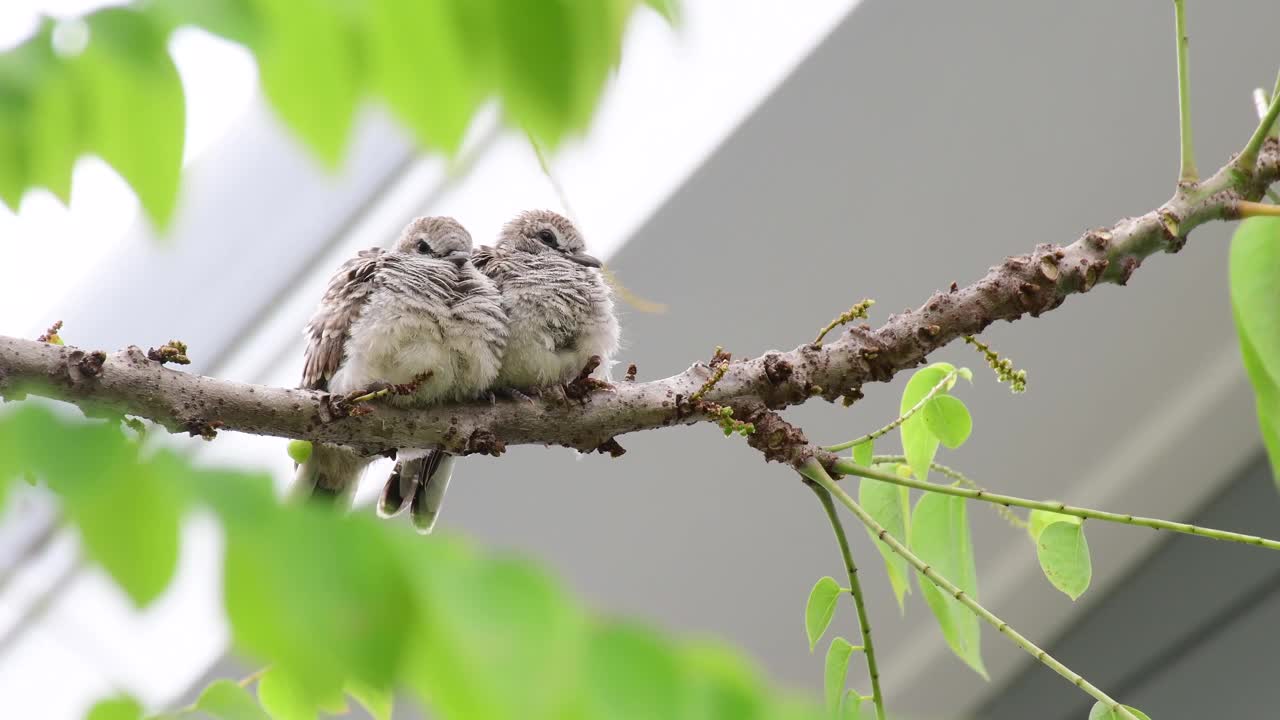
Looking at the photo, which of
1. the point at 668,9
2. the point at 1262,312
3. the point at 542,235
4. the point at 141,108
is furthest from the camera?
the point at 542,235

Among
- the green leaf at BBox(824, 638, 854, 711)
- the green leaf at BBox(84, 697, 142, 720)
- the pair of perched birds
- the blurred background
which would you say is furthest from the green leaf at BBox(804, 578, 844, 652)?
the blurred background

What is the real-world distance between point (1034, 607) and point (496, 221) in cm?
184

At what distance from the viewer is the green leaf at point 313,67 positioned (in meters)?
0.57

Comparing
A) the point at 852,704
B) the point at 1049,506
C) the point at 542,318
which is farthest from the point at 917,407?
the point at 542,318

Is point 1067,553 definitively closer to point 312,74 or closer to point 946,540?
point 946,540

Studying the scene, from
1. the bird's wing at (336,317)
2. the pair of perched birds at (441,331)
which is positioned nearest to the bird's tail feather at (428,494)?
the pair of perched birds at (441,331)

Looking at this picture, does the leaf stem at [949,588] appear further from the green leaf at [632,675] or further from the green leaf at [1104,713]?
the green leaf at [632,675]

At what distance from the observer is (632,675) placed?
0.45 m

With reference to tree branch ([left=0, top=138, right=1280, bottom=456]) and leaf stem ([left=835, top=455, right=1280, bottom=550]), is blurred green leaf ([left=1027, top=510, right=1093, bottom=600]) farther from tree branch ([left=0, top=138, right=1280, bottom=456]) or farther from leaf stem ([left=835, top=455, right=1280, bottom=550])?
tree branch ([left=0, top=138, right=1280, bottom=456])

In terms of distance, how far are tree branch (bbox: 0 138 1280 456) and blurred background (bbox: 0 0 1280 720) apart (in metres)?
0.78

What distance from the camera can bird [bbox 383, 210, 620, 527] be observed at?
4.47 ft

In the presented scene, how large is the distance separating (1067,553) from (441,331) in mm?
694

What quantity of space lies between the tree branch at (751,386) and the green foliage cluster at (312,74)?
33 cm

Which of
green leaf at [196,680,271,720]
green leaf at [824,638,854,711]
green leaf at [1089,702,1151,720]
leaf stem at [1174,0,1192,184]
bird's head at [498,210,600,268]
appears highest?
bird's head at [498,210,600,268]
